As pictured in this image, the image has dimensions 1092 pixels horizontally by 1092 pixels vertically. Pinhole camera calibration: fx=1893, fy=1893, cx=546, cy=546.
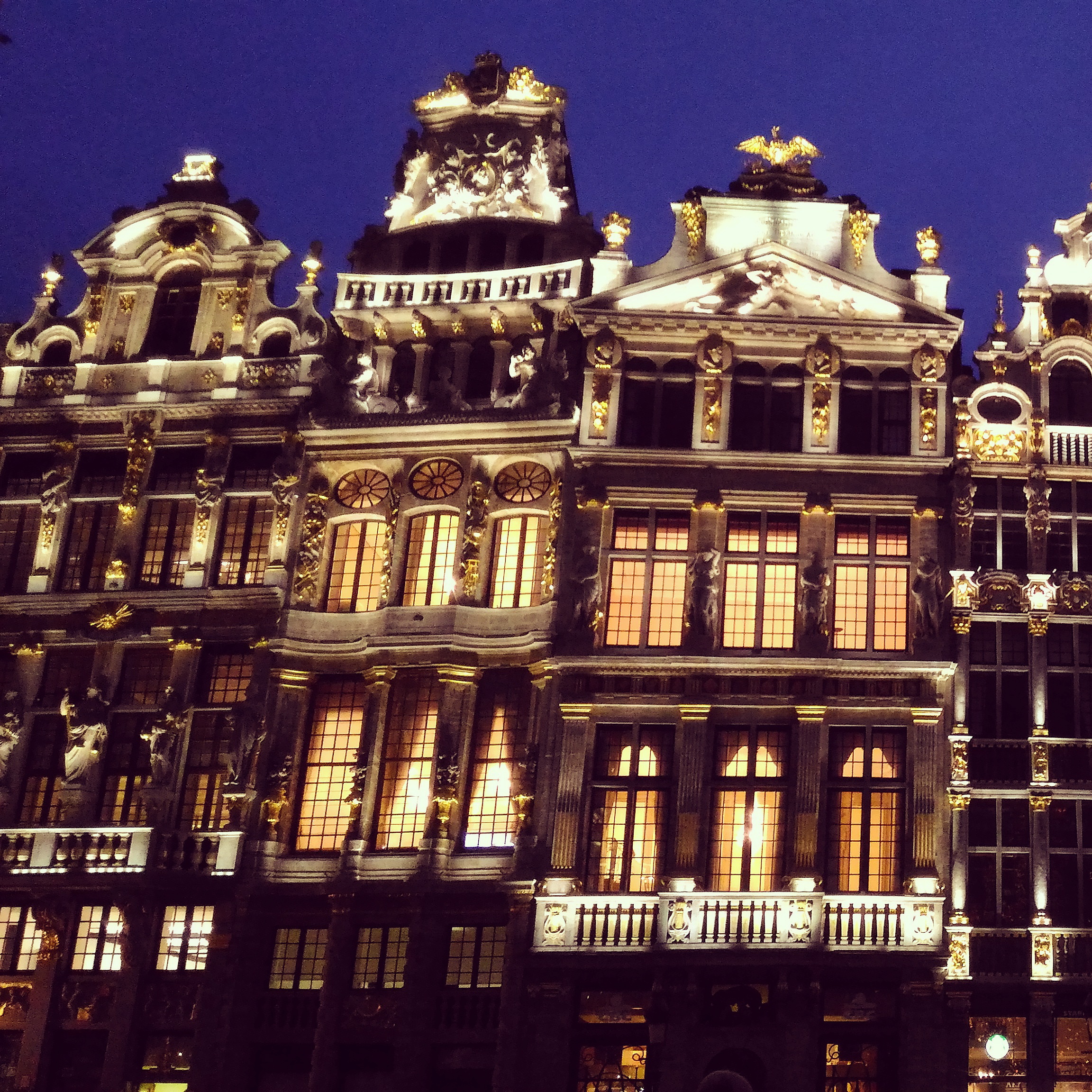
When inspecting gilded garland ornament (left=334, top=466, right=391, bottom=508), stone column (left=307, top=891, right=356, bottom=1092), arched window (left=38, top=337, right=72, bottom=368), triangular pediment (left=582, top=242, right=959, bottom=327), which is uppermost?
triangular pediment (left=582, top=242, right=959, bottom=327)

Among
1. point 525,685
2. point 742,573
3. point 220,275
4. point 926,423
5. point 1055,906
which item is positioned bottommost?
point 1055,906

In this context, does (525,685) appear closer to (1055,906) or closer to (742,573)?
(742,573)

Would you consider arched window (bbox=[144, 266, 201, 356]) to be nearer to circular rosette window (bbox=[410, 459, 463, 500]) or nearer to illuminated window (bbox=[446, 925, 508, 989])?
circular rosette window (bbox=[410, 459, 463, 500])

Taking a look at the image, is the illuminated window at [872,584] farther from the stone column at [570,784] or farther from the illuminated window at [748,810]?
the stone column at [570,784]

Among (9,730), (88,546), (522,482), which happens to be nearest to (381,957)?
(9,730)

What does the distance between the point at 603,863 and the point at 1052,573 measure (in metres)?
10.1

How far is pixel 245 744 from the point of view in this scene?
36875 mm

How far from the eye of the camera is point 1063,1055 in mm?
33031

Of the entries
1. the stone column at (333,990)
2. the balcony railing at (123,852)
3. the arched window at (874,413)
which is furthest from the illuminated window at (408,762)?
the arched window at (874,413)

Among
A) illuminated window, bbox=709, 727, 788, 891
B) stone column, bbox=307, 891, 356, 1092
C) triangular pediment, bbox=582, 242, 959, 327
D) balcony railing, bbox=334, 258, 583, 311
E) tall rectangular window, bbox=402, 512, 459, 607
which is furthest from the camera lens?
balcony railing, bbox=334, 258, 583, 311

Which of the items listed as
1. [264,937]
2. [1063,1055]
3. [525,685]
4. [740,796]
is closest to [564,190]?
[525,685]

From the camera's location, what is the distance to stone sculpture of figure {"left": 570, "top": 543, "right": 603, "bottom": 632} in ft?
119

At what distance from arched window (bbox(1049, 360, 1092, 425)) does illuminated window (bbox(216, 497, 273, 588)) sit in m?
16.1

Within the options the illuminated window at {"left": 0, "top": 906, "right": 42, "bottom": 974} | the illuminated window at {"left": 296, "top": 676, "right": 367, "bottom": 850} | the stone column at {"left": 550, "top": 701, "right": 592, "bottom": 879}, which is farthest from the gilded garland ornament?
the illuminated window at {"left": 0, "top": 906, "right": 42, "bottom": 974}
